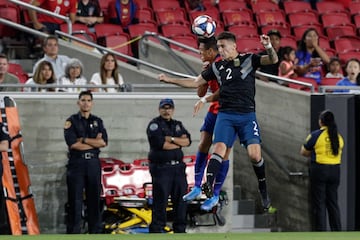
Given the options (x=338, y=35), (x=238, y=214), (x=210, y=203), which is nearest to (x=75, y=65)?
(x=238, y=214)

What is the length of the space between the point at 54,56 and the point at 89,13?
2394mm

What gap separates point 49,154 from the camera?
1869 centimetres

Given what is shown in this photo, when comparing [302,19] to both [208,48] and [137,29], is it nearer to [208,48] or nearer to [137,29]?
[137,29]

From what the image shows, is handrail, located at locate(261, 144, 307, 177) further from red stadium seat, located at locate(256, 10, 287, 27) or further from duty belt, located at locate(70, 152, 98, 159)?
red stadium seat, located at locate(256, 10, 287, 27)

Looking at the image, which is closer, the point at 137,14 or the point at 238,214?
the point at 238,214

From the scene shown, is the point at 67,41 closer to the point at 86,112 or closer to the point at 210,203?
the point at 86,112

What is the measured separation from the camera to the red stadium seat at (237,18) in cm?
2233

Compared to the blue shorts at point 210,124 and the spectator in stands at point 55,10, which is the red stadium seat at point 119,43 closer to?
the spectator in stands at point 55,10

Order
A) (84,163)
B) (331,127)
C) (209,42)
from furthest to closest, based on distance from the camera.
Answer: (331,127), (84,163), (209,42)

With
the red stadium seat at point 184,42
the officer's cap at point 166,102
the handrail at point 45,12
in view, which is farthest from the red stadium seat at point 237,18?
the officer's cap at point 166,102

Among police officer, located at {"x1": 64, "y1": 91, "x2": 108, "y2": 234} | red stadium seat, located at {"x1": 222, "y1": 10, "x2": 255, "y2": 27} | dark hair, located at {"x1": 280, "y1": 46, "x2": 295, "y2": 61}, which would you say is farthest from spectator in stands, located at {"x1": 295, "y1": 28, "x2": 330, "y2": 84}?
police officer, located at {"x1": 64, "y1": 91, "x2": 108, "y2": 234}

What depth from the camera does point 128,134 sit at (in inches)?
745

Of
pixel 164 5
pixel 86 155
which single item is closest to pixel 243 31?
Answer: pixel 164 5

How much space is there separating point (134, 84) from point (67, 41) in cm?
162
